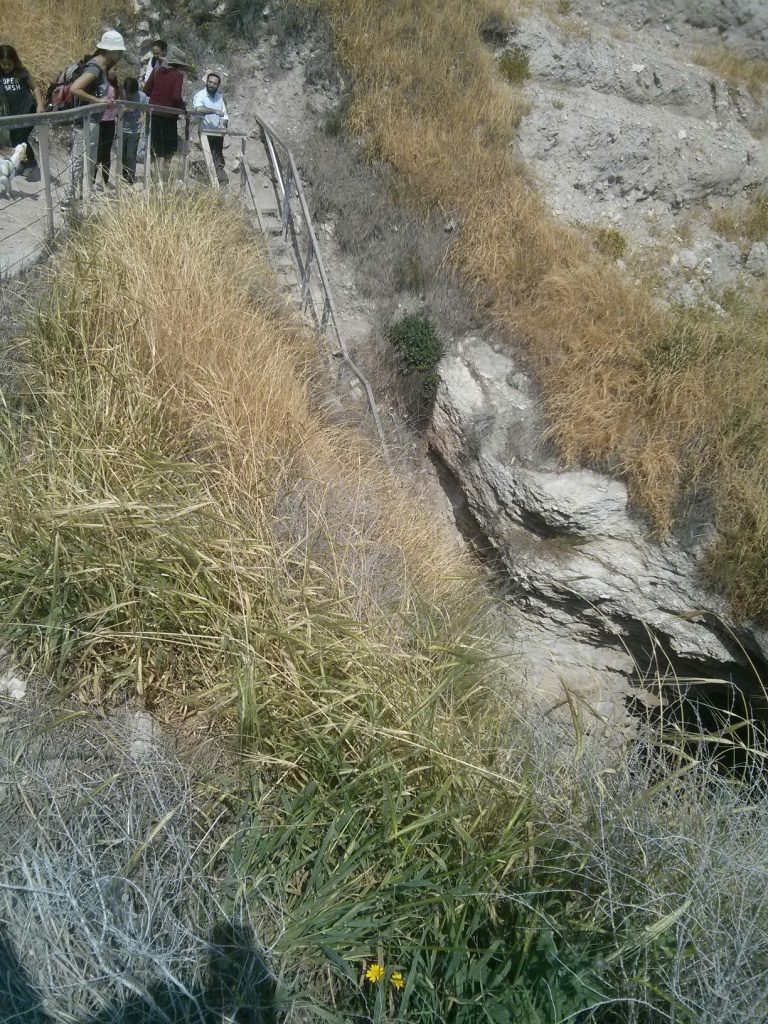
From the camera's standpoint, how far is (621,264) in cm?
973

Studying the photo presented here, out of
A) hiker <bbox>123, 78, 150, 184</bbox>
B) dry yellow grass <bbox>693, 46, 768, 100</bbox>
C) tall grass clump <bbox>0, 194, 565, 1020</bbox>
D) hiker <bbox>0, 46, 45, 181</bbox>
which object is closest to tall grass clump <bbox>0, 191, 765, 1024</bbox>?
tall grass clump <bbox>0, 194, 565, 1020</bbox>

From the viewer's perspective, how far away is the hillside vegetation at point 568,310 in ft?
23.4

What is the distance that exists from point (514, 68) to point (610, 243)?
11.5ft

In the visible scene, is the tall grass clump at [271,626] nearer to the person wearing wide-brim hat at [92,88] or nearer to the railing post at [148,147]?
the person wearing wide-brim hat at [92,88]

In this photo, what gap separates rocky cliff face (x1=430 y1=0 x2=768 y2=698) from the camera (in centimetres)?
738

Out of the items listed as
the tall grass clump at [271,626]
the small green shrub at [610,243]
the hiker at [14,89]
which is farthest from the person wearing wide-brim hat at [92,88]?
the small green shrub at [610,243]

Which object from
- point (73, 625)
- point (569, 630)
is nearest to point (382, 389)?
point (569, 630)

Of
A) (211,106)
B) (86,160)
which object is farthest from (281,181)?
(86,160)

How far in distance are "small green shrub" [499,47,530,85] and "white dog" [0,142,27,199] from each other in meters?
7.82

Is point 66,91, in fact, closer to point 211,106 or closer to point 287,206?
point 211,106

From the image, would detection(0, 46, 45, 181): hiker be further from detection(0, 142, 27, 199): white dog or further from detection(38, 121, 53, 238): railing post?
detection(38, 121, 53, 238): railing post

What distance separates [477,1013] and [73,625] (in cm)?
229

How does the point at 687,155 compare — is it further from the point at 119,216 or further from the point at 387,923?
the point at 387,923

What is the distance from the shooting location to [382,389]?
8.58 meters
